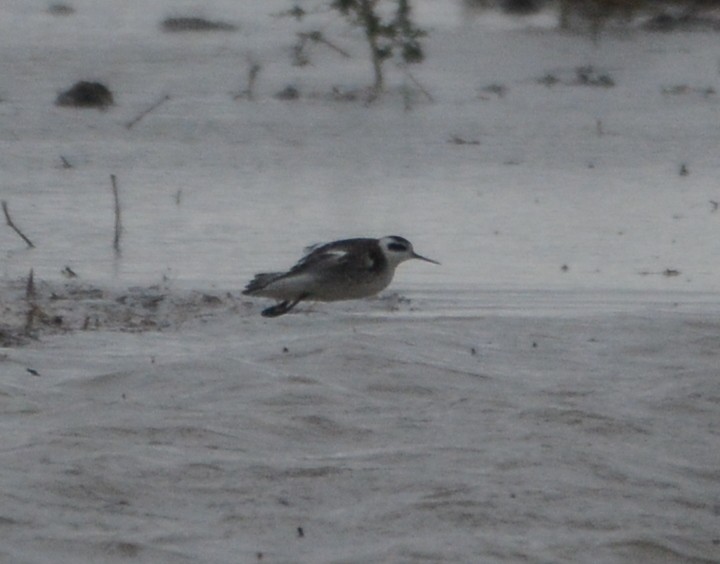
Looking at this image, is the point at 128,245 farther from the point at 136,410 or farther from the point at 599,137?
the point at 599,137

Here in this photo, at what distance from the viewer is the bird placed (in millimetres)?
9406

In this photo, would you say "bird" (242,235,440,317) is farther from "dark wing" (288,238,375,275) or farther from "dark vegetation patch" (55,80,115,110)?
"dark vegetation patch" (55,80,115,110)

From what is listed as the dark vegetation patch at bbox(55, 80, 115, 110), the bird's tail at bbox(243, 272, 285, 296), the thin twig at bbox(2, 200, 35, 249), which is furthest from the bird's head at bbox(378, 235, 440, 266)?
the dark vegetation patch at bbox(55, 80, 115, 110)

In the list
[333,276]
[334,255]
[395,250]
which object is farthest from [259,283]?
[395,250]

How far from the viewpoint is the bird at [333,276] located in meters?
9.41

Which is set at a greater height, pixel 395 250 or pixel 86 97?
pixel 86 97

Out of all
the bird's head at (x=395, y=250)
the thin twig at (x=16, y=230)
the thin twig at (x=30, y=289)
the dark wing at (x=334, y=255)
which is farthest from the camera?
the thin twig at (x=16, y=230)

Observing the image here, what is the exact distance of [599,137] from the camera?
17422mm

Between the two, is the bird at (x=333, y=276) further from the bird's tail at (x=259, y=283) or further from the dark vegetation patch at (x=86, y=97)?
the dark vegetation patch at (x=86, y=97)

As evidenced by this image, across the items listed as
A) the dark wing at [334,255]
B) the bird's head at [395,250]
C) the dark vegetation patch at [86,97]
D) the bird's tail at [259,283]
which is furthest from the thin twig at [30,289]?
the dark vegetation patch at [86,97]

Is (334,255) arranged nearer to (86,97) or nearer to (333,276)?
(333,276)

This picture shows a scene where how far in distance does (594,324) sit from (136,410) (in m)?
2.81

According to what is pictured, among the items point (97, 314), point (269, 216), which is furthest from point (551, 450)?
point (269, 216)

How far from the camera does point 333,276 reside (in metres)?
9.58
